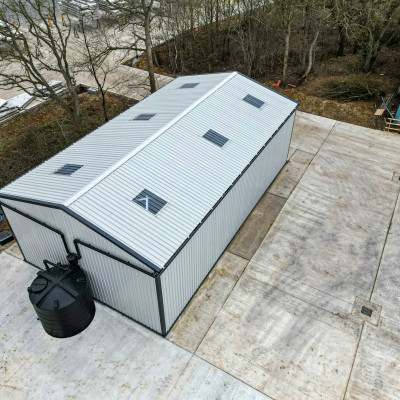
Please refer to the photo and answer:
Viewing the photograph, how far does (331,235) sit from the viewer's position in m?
17.5

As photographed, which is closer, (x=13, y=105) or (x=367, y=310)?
(x=367, y=310)

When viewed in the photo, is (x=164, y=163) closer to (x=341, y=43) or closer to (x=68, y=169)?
(x=68, y=169)

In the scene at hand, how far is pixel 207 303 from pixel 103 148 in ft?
27.5

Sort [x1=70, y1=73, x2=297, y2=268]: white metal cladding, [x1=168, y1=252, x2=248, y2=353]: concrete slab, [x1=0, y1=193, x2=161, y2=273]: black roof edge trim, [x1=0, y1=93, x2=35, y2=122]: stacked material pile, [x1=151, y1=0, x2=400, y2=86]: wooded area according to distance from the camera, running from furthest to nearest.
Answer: [x1=0, y1=93, x2=35, y2=122]: stacked material pile < [x1=151, y1=0, x2=400, y2=86]: wooded area < [x1=168, y1=252, x2=248, y2=353]: concrete slab < [x1=70, y1=73, x2=297, y2=268]: white metal cladding < [x1=0, y1=193, x2=161, y2=273]: black roof edge trim

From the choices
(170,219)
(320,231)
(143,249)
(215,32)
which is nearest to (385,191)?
(320,231)

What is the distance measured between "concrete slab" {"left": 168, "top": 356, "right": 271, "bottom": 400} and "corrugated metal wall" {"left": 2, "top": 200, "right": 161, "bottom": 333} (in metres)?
2.12

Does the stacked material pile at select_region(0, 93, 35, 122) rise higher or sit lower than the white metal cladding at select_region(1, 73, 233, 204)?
lower

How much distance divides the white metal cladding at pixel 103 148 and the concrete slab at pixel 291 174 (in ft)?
22.3

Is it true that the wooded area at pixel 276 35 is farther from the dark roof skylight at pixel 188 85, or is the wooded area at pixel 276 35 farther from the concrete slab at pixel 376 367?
the concrete slab at pixel 376 367

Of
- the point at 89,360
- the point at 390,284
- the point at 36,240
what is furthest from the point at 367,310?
the point at 36,240

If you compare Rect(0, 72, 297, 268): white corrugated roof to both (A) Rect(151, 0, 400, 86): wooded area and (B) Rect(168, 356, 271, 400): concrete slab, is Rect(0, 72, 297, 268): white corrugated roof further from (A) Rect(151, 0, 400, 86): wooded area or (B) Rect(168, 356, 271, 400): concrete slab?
(A) Rect(151, 0, 400, 86): wooded area

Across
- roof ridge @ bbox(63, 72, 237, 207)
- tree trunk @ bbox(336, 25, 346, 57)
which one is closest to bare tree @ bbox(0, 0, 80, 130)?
roof ridge @ bbox(63, 72, 237, 207)

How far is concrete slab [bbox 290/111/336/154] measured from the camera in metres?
Result: 23.3

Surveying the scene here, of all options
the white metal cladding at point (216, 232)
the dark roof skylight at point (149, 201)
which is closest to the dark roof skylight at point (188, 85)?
the white metal cladding at point (216, 232)
